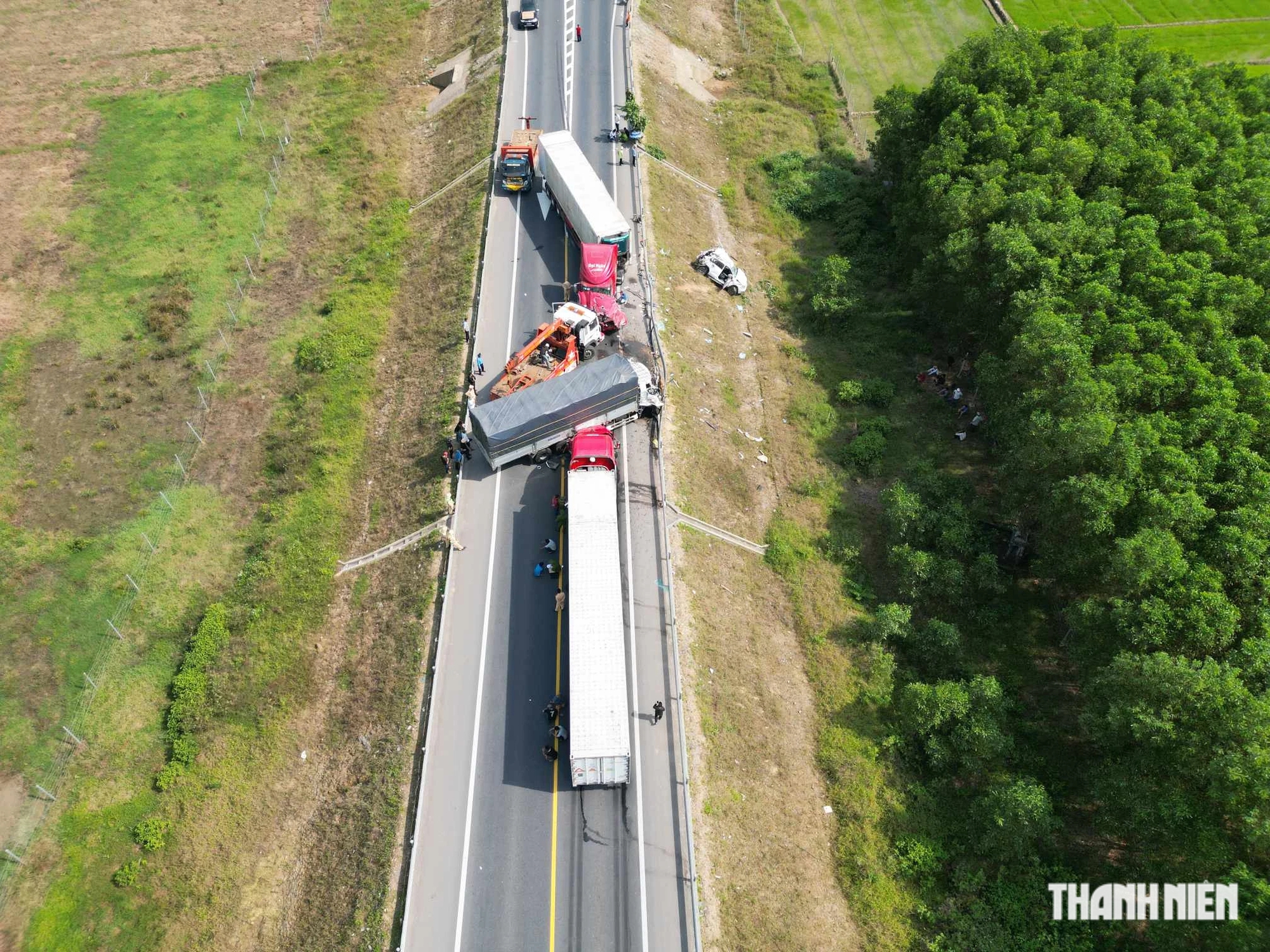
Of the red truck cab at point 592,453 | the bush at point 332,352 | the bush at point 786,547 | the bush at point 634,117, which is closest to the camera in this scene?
the red truck cab at point 592,453

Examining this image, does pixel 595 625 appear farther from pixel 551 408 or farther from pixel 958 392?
pixel 958 392

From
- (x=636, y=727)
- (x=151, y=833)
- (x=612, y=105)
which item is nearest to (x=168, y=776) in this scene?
(x=151, y=833)

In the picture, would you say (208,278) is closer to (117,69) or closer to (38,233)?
(38,233)

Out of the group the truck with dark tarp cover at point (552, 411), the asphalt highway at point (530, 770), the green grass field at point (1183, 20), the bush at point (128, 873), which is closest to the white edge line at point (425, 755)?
the asphalt highway at point (530, 770)

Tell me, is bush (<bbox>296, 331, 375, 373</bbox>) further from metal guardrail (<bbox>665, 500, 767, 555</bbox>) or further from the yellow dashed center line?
metal guardrail (<bbox>665, 500, 767, 555</bbox>)

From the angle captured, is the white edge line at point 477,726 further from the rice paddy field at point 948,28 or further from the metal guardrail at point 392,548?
the rice paddy field at point 948,28

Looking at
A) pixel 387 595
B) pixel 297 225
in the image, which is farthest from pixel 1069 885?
pixel 297 225
